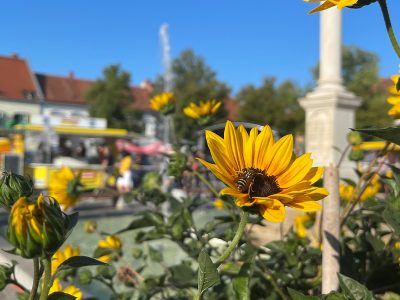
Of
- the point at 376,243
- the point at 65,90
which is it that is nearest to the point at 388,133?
the point at 376,243

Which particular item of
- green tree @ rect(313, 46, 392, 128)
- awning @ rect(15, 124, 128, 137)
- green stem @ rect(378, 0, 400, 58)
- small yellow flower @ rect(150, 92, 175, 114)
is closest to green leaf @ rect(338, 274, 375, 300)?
green stem @ rect(378, 0, 400, 58)

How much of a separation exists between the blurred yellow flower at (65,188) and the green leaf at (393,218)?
4.39ft

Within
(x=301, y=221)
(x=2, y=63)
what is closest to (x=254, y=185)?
(x=301, y=221)

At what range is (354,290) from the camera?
2.61ft

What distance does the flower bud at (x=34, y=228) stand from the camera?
2.06ft

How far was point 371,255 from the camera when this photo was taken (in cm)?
148

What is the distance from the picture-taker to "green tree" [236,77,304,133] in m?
31.1

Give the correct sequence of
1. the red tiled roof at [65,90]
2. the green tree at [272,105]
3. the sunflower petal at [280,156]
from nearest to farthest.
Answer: the sunflower petal at [280,156]
the green tree at [272,105]
the red tiled roof at [65,90]

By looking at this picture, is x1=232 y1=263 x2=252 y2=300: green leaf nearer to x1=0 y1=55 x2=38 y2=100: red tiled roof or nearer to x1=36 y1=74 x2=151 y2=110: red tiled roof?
x1=36 y1=74 x2=151 y2=110: red tiled roof

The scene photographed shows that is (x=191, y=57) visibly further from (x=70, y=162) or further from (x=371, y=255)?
(x=371, y=255)

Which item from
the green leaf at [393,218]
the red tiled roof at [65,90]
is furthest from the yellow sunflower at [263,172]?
the red tiled roof at [65,90]

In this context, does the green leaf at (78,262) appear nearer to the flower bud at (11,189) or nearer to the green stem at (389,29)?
the flower bud at (11,189)

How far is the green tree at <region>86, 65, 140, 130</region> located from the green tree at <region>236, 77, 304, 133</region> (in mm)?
9286

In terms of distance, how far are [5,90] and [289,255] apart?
43.3m
